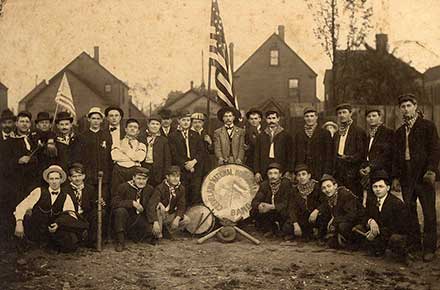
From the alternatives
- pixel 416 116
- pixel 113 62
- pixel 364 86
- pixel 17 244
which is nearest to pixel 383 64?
pixel 364 86

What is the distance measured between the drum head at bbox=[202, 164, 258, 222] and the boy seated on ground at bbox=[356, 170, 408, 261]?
1.29 m

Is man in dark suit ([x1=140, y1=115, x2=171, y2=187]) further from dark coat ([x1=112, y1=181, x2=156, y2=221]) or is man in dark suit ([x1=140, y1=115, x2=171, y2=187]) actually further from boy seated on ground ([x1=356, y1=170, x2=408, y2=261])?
boy seated on ground ([x1=356, y1=170, x2=408, y2=261])

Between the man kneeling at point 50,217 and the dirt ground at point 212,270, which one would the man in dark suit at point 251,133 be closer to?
the dirt ground at point 212,270

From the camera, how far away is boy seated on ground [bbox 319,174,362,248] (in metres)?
4.69

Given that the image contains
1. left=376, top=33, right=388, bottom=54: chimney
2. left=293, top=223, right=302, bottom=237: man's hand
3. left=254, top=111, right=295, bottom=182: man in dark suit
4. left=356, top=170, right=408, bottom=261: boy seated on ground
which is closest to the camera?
left=356, top=170, right=408, bottom=261: boy seated on ground

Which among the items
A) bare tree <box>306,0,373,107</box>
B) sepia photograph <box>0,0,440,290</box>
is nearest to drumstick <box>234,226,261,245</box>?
sepia photograph <box>0,0,440,290</box>

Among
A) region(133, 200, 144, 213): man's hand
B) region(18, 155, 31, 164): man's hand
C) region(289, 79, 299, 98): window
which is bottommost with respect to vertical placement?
region(133, 200, 144, 213): man's hand

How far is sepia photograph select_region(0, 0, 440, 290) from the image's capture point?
436 centimetres

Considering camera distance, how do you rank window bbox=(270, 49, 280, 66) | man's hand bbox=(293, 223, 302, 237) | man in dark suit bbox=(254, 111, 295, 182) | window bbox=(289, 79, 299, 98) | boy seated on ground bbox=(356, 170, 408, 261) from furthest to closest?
window bbox=(289, 79, 299, 98), window bbox=(270, 49, 280, 66), man in dark suit bbox=(254, 111, 295, 182), man's hand bbox=(293, 223, 302, 237), boy seated on ground bbox=(356, 170, 408, 261)

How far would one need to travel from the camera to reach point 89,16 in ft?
17.3

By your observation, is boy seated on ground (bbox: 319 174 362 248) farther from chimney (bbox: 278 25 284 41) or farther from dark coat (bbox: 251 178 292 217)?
chimney (bbox: 278 25 284 41)

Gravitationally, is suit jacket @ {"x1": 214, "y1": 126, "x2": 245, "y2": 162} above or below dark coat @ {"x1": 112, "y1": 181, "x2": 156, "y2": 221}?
above

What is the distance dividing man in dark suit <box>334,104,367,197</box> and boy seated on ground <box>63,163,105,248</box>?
2486mm

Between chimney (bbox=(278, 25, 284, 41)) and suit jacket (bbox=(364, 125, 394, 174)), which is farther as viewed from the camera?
chimney (bbox=(278, 25, 284, 41))
